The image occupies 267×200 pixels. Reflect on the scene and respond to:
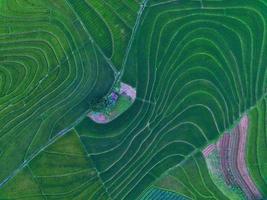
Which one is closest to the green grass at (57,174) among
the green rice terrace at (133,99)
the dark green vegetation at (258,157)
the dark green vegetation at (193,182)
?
the green rice terrace at (133,99)

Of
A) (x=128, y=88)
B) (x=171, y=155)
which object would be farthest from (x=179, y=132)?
(x=128, y=88)

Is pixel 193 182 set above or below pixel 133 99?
below

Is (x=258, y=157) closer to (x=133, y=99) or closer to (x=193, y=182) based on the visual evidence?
(x=193, y=182)

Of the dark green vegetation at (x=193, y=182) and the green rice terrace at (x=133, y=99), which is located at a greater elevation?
the green rice terrace at (x=133, y=99)

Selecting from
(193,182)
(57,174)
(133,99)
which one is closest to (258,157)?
(193,182)

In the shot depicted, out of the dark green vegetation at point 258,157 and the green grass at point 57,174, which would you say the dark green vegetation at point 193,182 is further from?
the green grass at point 57,174

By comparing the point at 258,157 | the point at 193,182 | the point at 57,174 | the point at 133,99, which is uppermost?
the point at 133,99

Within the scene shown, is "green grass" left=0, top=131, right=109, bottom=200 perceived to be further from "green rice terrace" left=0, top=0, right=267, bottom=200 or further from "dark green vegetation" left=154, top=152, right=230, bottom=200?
"dark green vegetation" left=154, top=152, right=230, bottom=200

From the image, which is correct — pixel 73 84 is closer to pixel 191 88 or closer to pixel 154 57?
pixel 154 57
